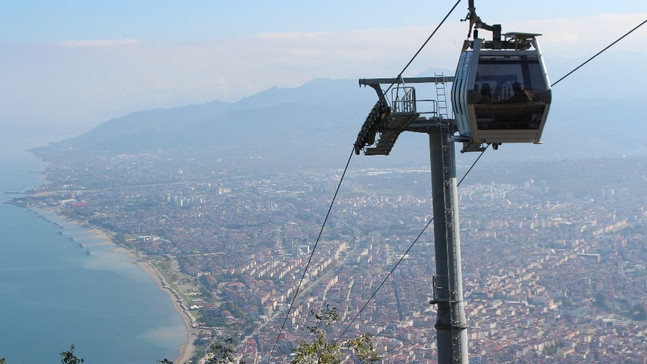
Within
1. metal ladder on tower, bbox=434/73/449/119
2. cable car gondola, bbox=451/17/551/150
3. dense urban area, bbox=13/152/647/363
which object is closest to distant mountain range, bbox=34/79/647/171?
dense urban area, bbox=13/152/647/363

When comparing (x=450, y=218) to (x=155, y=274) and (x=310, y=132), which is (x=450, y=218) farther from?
(x=310, y=132)

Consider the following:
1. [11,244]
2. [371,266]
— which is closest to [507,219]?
[371,266]

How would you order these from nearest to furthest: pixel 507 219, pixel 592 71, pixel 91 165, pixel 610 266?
pixel 610 266 < pixel 507 219 < pixel 91 165 < pixel 592 71

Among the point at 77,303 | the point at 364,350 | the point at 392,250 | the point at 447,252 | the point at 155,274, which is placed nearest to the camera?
the point at 447,252

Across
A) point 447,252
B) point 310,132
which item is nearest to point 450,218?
point 447,252

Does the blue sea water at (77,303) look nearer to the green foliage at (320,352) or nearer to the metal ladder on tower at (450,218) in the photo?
the green foliage at (320,352)

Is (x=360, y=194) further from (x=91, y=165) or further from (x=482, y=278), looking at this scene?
(x=91, y=165)

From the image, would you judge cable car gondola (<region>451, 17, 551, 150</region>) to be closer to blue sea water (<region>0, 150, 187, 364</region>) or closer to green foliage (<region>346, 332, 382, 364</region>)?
green foliage (<region>346, 332, 382, 364</region>)
